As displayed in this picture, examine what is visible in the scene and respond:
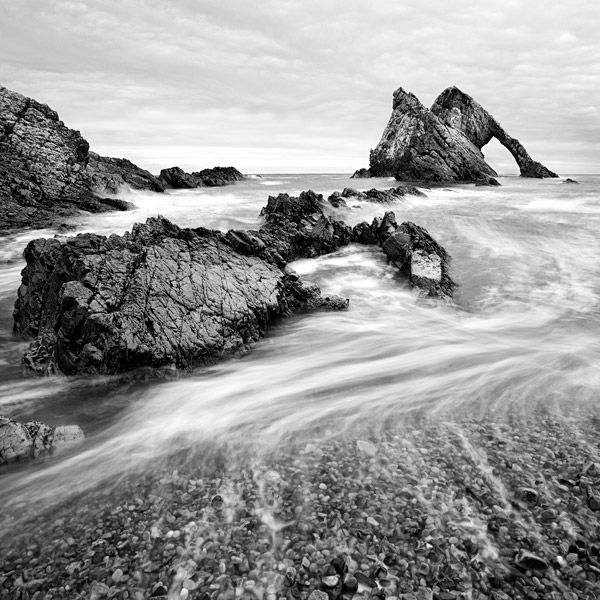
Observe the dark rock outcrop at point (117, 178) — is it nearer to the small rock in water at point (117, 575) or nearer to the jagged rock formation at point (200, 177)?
the jagged rock formation at point (200, 177)

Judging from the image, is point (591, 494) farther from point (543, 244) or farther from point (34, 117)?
point (34, 117)

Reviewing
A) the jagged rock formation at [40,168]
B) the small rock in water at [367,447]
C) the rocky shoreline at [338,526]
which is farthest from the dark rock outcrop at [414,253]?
the jagged rock formation at [40,168]

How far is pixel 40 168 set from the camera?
23.3 meters

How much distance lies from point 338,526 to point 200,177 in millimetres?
51986

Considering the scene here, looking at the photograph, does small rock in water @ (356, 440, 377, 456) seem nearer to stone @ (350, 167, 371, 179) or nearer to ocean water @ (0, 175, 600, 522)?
ocean water @ (0, 175, 600, 522)

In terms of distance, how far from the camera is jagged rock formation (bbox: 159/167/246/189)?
4409cm

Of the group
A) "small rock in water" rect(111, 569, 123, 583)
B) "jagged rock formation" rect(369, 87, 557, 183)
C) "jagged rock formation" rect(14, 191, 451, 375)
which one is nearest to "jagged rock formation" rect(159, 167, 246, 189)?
"jagged rock formation" rect(369, 87, 557, 183)

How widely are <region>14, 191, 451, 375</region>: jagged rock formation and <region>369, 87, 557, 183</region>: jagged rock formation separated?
51.2 metres

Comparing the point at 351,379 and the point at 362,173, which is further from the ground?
the point at 362,173

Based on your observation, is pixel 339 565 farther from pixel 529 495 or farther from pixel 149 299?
pixel 149 299

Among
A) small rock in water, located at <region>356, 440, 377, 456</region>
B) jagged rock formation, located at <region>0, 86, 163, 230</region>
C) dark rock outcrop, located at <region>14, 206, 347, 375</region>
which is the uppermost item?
jagged rock formation, located at <region>0, 86, 163, 230</region>

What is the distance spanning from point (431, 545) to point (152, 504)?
2.68 metres

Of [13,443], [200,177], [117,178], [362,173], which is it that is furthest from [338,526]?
[362,173]

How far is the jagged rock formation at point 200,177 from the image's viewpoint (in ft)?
145
